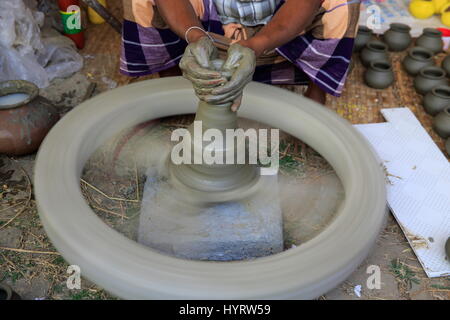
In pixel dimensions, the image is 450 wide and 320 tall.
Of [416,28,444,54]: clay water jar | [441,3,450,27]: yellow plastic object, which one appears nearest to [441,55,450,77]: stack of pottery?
[416,28,444,54]: clay water jar

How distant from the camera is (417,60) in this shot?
2.89 metres

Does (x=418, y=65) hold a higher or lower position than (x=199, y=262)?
lower

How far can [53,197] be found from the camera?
4.86 feet

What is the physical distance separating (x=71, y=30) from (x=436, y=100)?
2.14 meters

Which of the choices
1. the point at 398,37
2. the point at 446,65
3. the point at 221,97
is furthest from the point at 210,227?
the point at 398,37

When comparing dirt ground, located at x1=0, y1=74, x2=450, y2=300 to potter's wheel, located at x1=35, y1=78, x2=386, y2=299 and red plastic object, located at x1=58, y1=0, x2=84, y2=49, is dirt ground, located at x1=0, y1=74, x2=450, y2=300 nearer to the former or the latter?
potter's wheel, located at x1=35, y1=78, x2=386, y2=299

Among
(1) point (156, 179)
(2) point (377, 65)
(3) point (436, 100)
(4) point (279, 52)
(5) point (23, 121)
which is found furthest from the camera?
(2) point (377, 65)

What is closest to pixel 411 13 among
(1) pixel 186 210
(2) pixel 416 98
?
(2) pixel 416 98

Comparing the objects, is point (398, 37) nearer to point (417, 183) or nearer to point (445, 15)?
point (445, 15)

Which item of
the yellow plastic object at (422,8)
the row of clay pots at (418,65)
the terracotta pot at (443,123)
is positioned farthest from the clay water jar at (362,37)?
the terracotta pot at (443,123)

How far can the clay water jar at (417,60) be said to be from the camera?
2.89 meters

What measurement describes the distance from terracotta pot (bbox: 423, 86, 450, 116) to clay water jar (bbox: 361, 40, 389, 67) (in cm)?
42

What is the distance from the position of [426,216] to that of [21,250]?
1.57m

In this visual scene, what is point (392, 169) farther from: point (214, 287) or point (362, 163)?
point (214, 287)
